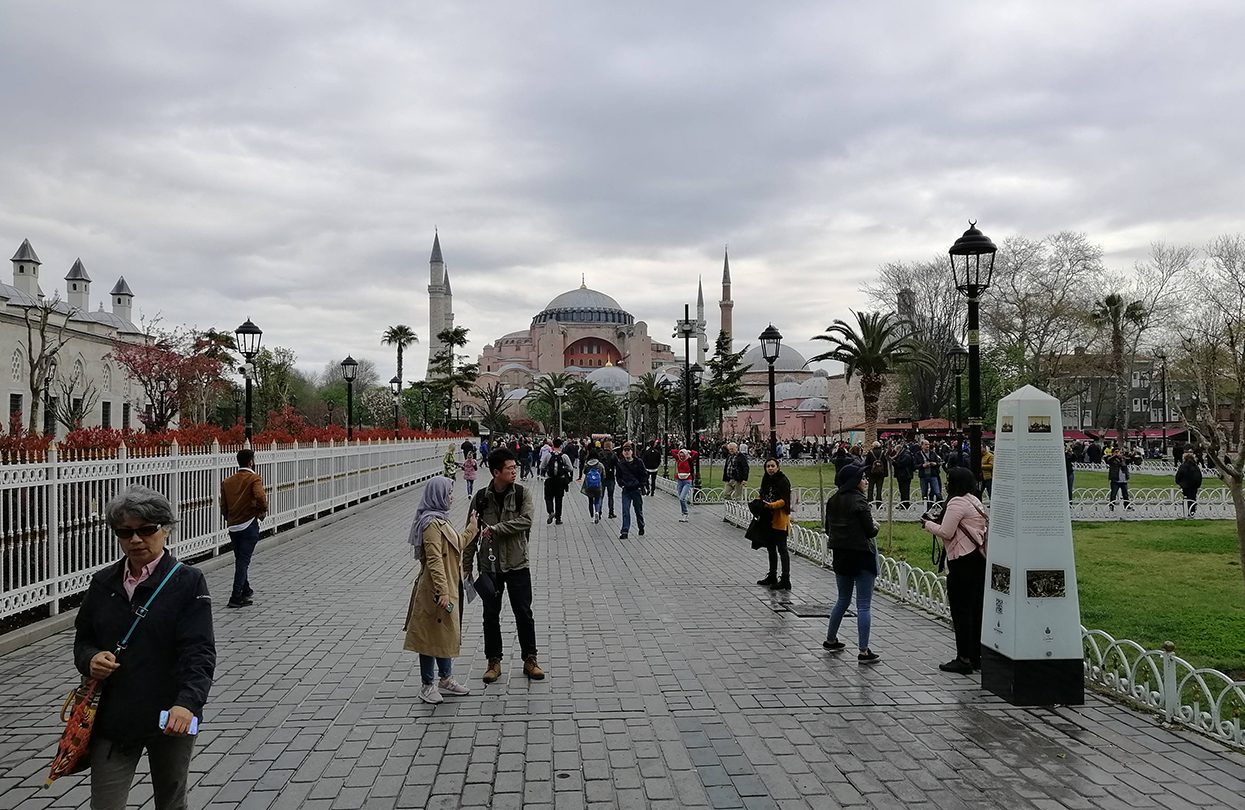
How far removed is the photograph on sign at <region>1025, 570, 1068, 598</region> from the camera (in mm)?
5547

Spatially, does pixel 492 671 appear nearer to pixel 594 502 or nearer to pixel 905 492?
pixel 594 502

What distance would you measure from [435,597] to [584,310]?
108 m

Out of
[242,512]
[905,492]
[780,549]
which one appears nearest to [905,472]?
[905,492]

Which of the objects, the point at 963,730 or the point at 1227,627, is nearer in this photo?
the point at 963,730

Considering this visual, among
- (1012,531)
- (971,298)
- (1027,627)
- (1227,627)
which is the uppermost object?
(971,298)

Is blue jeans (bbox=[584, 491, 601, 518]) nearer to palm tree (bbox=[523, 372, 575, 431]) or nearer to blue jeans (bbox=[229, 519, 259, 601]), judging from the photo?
blue jeans (bbox=[229, 519, 259, 601])

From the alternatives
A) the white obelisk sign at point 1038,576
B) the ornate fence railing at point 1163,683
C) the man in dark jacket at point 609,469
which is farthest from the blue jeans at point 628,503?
the white obelisk sign at point 1038,576

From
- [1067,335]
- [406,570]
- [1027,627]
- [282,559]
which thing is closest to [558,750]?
[1027,627]

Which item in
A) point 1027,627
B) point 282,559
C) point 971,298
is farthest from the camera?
point 282,559

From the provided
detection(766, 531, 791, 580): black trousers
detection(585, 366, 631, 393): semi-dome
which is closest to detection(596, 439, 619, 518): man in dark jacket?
detection(766, 531, 791, 580): black trousers

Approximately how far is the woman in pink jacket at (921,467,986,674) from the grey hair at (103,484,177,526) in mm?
5138

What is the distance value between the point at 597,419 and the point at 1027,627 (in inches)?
2663

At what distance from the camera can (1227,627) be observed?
8023mm

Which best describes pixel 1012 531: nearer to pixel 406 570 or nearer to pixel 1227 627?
pixel 1227 627
